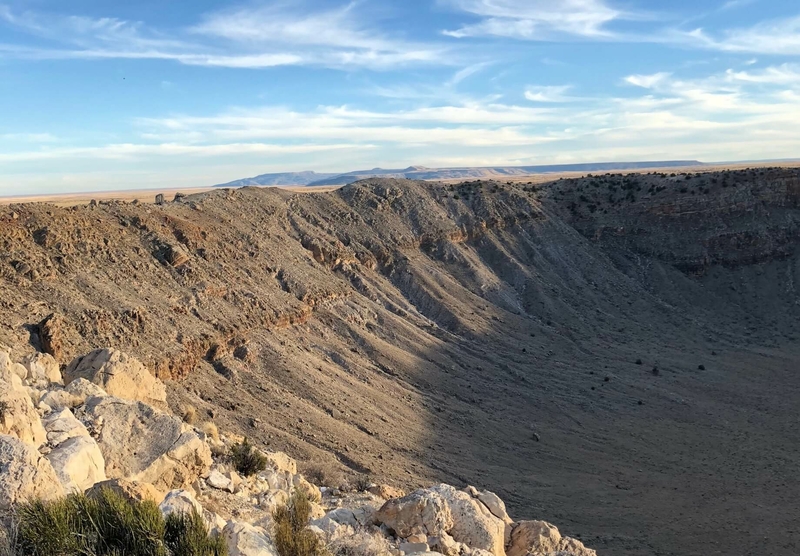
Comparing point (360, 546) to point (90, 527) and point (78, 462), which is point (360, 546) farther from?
point (78, 462)

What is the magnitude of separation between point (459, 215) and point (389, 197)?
15.8 ft

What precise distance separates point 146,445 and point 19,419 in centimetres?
186

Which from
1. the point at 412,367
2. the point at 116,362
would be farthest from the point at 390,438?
the point at 116,362

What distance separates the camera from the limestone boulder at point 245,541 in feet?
20.2

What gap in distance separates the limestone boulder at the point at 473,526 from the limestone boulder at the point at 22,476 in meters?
4.73

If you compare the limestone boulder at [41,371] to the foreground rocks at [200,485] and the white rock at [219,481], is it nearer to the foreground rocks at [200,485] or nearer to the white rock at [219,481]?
the foreground rocks at [200,485]

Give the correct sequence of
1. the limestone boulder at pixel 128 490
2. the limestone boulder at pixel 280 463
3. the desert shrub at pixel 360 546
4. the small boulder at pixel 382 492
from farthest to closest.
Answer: the small boulder at pixel 382 492 → the limestone boulder at pixel 280 463 → the desert shrub at pixel 360 546 → the limestone boulder at pixel 128 490

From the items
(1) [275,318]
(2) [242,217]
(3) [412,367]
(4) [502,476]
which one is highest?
(2) [242,217]

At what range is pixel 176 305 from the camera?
20.7 meters

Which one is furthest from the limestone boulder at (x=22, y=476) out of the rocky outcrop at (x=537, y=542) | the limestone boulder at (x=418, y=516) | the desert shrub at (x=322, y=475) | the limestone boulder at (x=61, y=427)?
the desert shrub at (x=322, y=475)

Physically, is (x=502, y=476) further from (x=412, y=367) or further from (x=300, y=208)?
(x=300, y=208)

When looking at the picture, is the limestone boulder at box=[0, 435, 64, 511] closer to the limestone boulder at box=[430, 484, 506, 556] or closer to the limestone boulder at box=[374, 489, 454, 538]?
the limestone boulder at box=[374, 489, 454, 538]

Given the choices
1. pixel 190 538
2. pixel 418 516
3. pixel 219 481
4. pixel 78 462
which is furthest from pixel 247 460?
pixel 190 538

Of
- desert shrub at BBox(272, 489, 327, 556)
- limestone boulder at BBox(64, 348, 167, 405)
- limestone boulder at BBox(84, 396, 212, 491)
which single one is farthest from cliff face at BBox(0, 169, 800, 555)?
desert shrub at BBox(272, 489, 327, 556)
